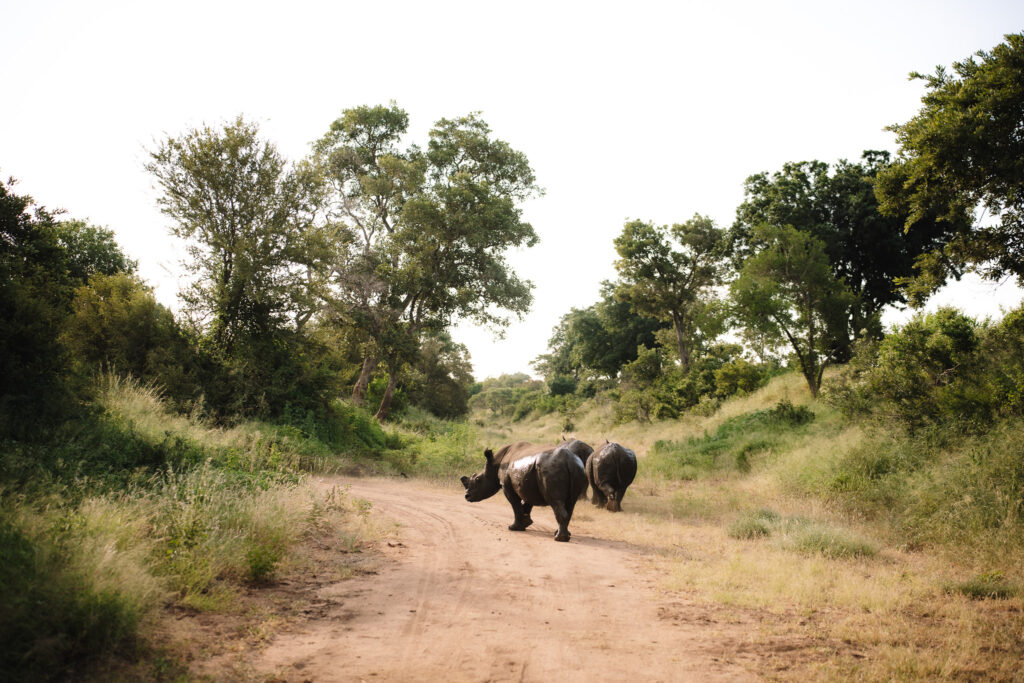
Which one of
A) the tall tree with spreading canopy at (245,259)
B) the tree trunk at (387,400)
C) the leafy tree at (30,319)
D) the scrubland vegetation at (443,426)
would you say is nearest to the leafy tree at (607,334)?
the scrubland vegetation at (443,426)

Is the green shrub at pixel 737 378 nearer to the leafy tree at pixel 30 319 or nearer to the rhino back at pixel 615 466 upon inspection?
the rhino back at pixel 615 466

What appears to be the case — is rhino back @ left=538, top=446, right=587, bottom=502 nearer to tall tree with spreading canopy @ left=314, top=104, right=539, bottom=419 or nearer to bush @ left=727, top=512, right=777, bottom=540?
bush @ left=727, top=512, right=777, bottom=540

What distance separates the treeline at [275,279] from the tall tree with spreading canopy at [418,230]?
0.07m

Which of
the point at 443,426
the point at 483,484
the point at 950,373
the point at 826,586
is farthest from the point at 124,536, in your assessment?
the point at 443,426

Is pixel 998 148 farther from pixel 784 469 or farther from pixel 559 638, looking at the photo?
pixel 559 638

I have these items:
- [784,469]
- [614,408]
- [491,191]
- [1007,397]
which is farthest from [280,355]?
[614,408]

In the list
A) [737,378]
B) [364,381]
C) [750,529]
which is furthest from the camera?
[737,378]

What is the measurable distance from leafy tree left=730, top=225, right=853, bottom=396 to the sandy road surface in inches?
794

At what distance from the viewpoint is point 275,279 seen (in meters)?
19.6

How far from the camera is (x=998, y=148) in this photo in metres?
11.6

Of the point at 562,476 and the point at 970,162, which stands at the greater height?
the point at 970,162

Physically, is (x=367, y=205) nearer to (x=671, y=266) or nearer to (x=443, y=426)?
(x=443, y=426)

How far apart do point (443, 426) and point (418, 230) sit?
10.8 metres

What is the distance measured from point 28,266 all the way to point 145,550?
8193 mm
